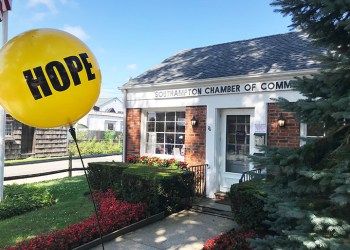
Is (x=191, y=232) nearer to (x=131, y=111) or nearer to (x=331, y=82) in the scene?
(x=331, y=82)

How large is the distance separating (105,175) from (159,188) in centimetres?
227

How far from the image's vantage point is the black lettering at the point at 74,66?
9.82 feet

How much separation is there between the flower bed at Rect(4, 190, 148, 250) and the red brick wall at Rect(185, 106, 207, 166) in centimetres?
239

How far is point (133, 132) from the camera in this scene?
33.2 feet

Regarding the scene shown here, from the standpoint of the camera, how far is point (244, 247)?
4738mm

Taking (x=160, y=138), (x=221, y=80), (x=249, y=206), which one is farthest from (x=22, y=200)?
(x=221, y=80)

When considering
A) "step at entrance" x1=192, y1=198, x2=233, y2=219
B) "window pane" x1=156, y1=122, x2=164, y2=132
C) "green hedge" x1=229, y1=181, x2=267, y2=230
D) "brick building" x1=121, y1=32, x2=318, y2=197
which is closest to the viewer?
"green hedge" x1=229, y1=181, x2=267, y2=230

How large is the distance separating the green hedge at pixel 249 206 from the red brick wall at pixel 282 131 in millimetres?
1781

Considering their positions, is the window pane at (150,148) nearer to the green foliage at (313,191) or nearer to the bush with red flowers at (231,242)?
the bush with red flowers at (231,242)

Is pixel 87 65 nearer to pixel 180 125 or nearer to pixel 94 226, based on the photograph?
pixel 94 226

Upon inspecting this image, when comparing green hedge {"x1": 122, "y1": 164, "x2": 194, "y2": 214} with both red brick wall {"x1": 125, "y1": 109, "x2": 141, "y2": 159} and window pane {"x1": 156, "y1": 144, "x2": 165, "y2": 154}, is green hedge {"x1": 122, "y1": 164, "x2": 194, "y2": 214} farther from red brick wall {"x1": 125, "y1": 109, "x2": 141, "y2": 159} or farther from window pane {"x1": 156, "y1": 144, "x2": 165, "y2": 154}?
red brick wall {"x1": 125, "y1": 109, "x2": 141, "y2": 159}

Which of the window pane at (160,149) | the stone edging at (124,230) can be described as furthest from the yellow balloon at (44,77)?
the window pane at (160,149)

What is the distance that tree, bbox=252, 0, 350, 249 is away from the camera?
2.39 metres

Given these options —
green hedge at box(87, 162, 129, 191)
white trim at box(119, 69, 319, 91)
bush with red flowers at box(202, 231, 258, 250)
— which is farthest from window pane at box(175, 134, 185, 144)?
bush with red flowers at box(202, 231, 258, 250)
